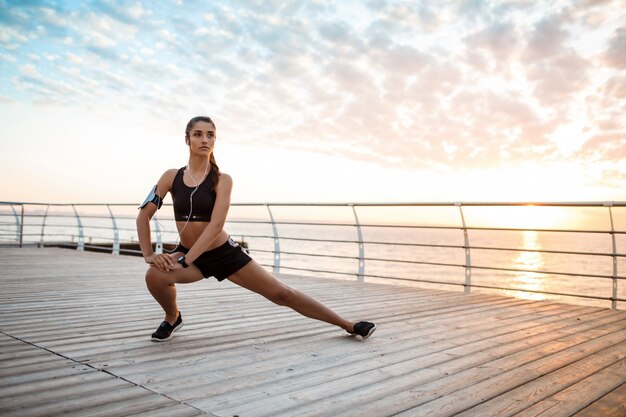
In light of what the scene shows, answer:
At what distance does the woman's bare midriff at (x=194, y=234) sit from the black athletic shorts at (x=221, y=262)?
31 millimetres

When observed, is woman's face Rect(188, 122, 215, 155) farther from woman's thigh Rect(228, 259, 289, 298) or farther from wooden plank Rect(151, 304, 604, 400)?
wooden plank Rect(151, 304, 604, 400)

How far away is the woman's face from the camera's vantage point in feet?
8.74

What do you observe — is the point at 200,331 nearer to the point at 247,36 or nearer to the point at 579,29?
the point at 247,36

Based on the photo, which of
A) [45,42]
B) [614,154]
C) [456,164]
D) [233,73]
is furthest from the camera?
[456,164]

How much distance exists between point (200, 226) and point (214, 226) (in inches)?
5.8

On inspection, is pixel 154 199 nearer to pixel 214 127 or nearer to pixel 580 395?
pixel 214 127

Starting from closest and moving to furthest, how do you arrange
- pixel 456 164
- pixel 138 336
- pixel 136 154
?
1. pixel 138 336
2. pixel 136 154
3. pixel 456 164

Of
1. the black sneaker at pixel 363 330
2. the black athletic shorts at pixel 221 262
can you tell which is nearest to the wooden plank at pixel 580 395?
the black sneaker at pixel 363 330

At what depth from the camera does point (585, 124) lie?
12516 millimetres

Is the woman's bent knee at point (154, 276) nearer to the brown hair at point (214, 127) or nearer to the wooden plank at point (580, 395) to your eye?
the brown hair at point (214, 127)

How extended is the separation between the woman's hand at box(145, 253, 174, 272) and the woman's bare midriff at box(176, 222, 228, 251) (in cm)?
19

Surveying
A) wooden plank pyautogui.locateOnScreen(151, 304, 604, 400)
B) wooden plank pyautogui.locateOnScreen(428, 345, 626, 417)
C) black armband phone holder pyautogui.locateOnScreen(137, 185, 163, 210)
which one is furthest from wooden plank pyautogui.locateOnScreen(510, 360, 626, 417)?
black armband phone holder pyautogui.locateOnScreen(137, 185, 163, 210)

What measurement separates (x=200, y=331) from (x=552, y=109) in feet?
42.7

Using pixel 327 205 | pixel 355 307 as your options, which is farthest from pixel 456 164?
pixel 355 307
